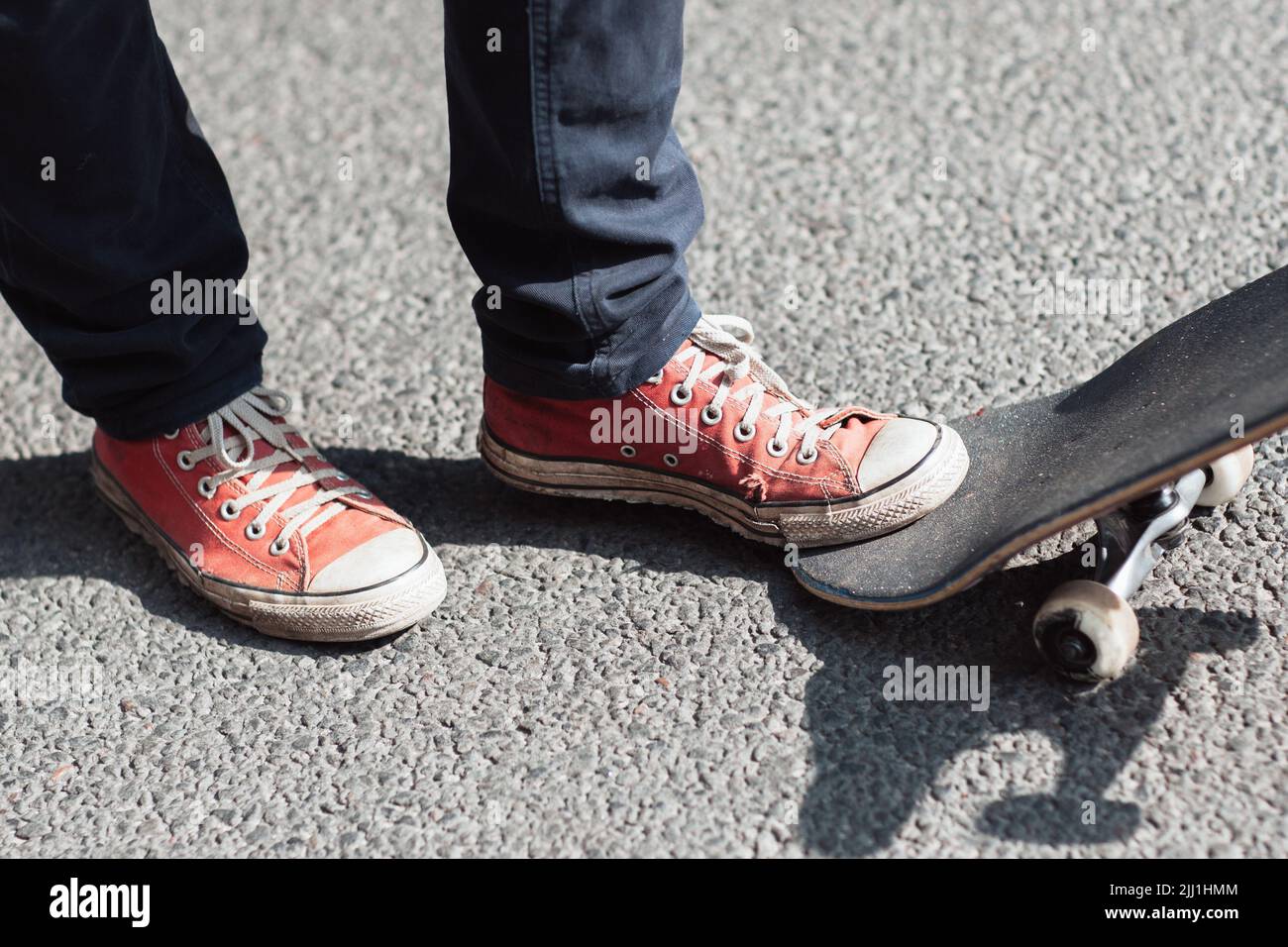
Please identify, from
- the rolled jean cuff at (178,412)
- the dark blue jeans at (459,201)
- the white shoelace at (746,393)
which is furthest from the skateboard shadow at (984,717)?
the rolled jean cuff at (178,412)

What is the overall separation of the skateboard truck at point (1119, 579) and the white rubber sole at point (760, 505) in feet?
0.79

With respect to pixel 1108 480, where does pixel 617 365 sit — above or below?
above

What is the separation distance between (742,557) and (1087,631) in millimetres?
559

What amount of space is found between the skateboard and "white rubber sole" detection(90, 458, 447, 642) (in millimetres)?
558

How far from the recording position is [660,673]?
186cm

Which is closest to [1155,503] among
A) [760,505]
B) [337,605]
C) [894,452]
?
[894,452]

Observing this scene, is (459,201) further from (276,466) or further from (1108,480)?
(1108,480)

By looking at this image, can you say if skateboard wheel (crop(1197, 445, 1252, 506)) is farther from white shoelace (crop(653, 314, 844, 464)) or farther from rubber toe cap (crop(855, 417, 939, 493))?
white shoelace (crop(653, 314, 844, 464))

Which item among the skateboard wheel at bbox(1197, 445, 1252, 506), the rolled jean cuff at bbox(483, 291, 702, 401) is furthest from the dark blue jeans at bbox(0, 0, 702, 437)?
the skateboard wheel at bbox(1197, 445, 1252, 506)

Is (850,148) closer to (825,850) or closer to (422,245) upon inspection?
(422,245)

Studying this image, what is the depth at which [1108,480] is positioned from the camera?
1.61 m

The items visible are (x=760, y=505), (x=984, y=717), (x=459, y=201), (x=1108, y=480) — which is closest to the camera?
(x=1108, y=480)

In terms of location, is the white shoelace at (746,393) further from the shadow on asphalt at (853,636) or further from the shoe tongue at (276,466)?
the shoe tongue at (276,466)

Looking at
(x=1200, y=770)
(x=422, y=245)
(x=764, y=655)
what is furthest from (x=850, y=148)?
(x=1200, y=770)
